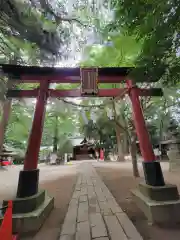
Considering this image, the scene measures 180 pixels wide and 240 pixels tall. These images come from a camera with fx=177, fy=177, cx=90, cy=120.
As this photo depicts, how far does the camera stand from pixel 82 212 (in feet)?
12.3

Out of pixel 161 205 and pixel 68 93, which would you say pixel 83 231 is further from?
pixel 68 93

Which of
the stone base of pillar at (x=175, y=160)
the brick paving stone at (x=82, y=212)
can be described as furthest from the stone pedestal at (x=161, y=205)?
the stone base of pillar at (x=175, y=160)

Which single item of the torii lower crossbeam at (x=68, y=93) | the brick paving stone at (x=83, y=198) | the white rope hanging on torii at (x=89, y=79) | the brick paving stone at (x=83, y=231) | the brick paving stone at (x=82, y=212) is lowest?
the brick paving stone at (x=83, y=231)

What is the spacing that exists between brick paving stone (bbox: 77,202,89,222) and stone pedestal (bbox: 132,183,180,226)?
1246mm

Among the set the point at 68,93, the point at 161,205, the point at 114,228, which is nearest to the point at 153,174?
the point at 161,205

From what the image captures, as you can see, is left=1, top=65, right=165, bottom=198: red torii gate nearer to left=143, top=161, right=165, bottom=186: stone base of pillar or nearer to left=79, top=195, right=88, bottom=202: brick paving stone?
left=143, top=161, right=165, bottom=186: stone base of pillar

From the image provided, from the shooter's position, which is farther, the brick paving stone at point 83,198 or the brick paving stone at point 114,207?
the brick paving stone at point 83,198

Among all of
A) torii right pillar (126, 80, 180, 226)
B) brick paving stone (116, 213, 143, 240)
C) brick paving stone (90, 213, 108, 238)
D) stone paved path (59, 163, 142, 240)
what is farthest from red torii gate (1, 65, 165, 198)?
brick paving stone (90, 213, 108, 238)

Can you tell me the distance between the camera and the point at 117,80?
553 centimetres

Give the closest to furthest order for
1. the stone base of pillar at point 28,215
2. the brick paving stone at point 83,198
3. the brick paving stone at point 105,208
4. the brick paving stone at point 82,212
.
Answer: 1. the stone base of pillar at point 28,215
2. the brick paving stone at point 82,212
3. the brick paving stone at point 105,208
4. the brick paving stone at point 83,198

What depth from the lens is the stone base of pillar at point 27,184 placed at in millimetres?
3729

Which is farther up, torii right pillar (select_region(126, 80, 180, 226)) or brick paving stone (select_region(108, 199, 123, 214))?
torii right pillar (select_region(126, 80, 180, 226))

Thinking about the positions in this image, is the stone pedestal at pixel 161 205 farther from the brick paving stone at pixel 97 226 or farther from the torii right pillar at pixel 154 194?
the brick paving stone at pixel 97 226

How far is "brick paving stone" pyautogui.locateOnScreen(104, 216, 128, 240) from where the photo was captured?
261cm
